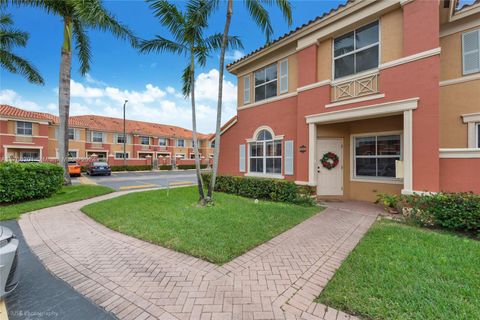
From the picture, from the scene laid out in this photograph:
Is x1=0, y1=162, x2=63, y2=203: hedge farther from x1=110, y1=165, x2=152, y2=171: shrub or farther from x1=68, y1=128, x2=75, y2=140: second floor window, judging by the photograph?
x1=68, y1=128, x2=75, y2=140: second floor window

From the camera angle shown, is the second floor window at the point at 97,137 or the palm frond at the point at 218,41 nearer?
the palm frond at the point at 218,41

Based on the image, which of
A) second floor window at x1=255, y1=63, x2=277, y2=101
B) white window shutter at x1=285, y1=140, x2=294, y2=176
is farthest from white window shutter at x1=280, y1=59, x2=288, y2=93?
white window shutter at x1=285, y1=140, x2=294, y2=176

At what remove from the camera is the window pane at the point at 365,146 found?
8.10 metres

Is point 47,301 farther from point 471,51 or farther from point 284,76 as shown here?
point 471,51

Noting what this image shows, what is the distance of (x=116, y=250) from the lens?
4.18 m

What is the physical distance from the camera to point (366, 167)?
8.27 m

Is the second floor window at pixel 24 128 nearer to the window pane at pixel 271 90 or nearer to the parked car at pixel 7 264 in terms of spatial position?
the window pane at pixel 271 90

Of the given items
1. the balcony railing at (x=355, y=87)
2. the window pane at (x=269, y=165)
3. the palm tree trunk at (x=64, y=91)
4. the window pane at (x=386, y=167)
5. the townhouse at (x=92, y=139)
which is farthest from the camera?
the townhouse at (x=92, y=139)

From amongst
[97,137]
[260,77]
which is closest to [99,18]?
[260,77]

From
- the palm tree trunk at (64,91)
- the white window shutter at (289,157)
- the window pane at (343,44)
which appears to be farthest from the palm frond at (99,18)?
the window pane at (343,44)

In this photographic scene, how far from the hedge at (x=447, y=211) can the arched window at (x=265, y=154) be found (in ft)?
16.3

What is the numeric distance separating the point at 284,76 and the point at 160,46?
5233 mm

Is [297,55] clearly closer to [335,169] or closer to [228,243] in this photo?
[335,169]

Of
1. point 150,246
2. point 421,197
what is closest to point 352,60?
point 421,197
